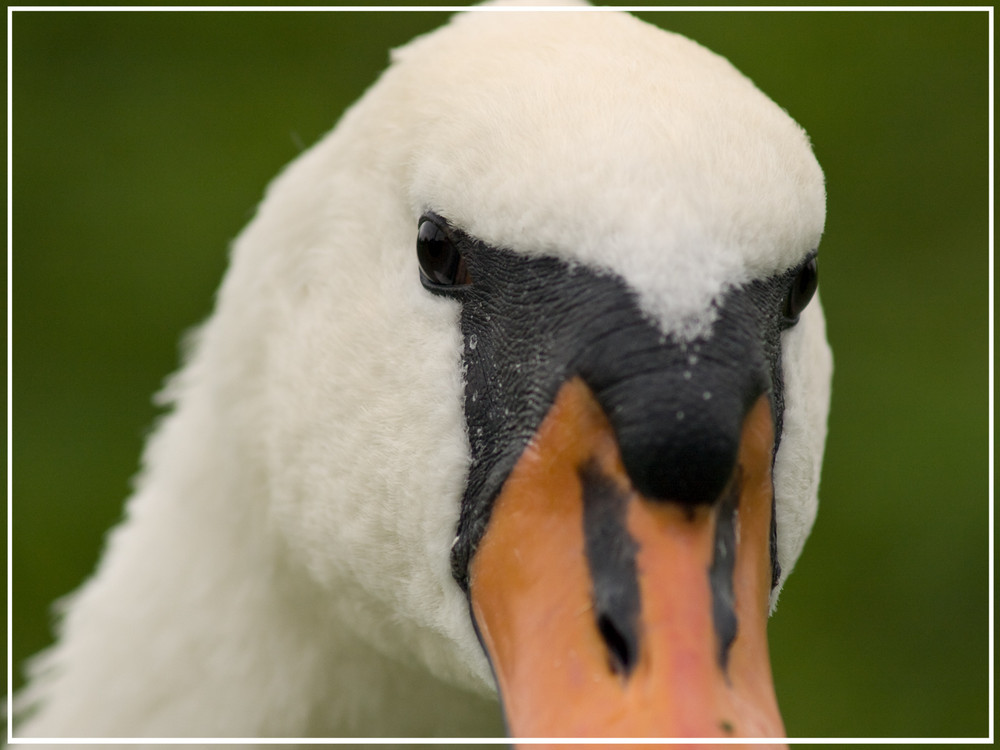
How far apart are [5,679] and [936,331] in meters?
4.36

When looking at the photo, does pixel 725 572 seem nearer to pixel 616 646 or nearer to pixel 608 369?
pixel 616 646

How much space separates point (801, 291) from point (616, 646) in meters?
0.65

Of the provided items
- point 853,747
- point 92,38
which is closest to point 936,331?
point 853,747

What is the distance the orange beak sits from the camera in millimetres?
1807

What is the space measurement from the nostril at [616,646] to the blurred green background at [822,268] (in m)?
3.97

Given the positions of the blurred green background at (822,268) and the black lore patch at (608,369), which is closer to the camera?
the black lore patch at (608,369)

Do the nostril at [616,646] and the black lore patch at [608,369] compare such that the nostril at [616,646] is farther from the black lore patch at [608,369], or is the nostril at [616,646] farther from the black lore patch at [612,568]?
the black lore patch at [608,369]

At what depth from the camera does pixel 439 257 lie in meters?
2.20

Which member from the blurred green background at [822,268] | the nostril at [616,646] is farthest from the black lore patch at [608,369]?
the blurred green background at [822,268]

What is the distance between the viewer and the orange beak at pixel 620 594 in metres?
1.81

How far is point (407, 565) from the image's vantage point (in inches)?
90.4

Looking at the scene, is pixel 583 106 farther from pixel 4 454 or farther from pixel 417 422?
pixel 4 454

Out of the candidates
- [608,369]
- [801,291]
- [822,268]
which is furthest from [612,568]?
[822,268]

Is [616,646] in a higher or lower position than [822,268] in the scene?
higher
